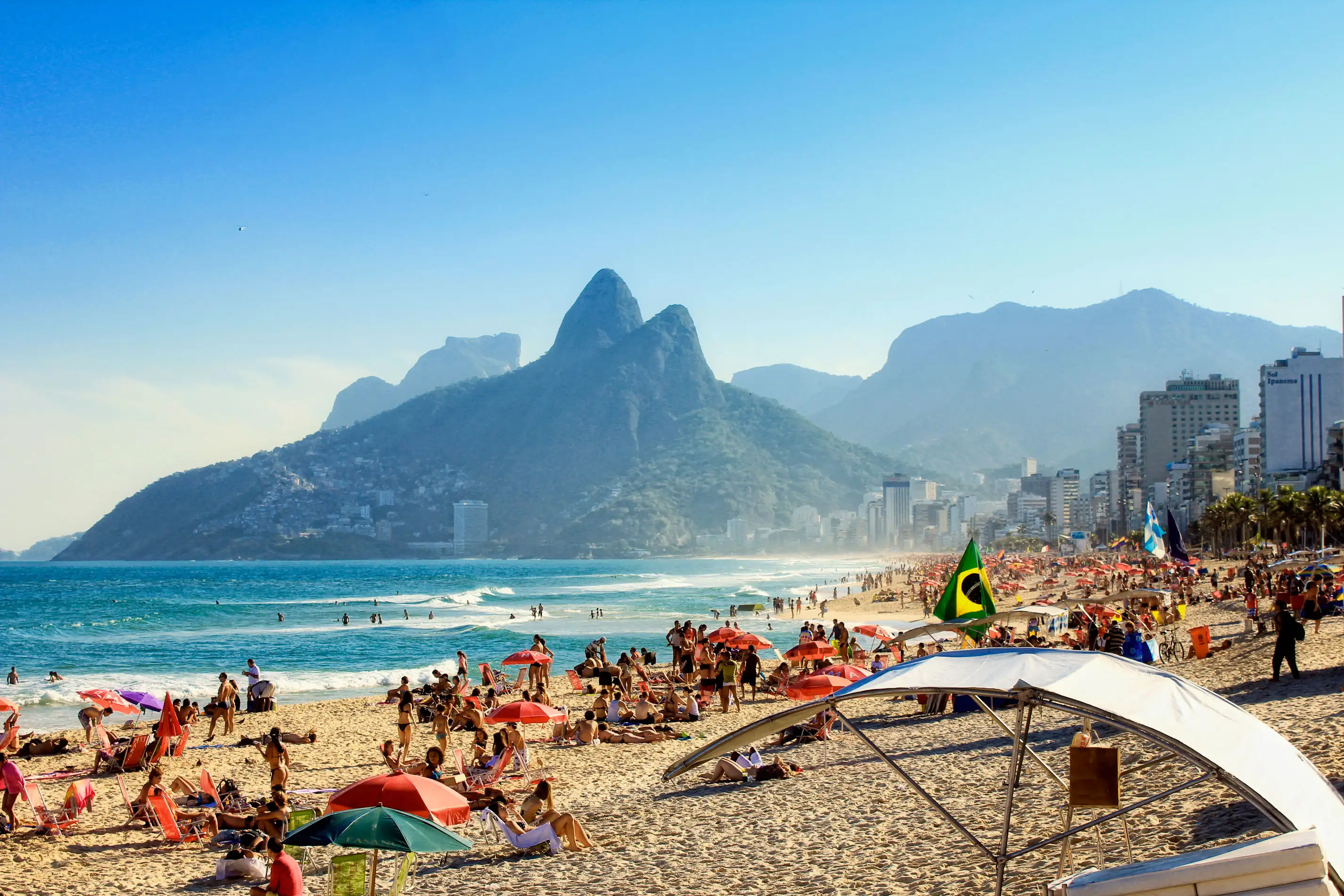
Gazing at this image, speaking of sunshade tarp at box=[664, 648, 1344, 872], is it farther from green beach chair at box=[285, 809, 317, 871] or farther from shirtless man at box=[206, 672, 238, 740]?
shirtless man at box=[206, 672, 238, 740]

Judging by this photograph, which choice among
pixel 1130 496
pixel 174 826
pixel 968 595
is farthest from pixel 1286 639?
pixel 1130 496

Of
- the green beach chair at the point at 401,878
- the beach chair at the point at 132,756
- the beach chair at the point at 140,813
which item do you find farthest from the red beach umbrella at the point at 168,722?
the green beach chair at the point at 401,878

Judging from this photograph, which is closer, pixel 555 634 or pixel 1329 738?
pixel 1329 738

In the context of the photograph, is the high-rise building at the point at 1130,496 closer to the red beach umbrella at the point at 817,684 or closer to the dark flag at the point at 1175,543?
the dark flag at the point at 1175,543

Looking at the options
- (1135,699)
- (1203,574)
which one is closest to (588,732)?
(1135,699)

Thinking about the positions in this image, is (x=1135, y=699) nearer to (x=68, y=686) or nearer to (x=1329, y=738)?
(x=1329, y=738)

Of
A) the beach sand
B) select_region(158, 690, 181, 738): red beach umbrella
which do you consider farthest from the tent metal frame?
select_region(158, 690, 181, 738): red beach umbrella

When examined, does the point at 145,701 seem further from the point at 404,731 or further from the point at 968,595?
the point at 968,595

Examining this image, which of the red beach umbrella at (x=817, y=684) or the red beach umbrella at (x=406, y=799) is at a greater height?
the red beach umbrella at (x=406, y=799)
